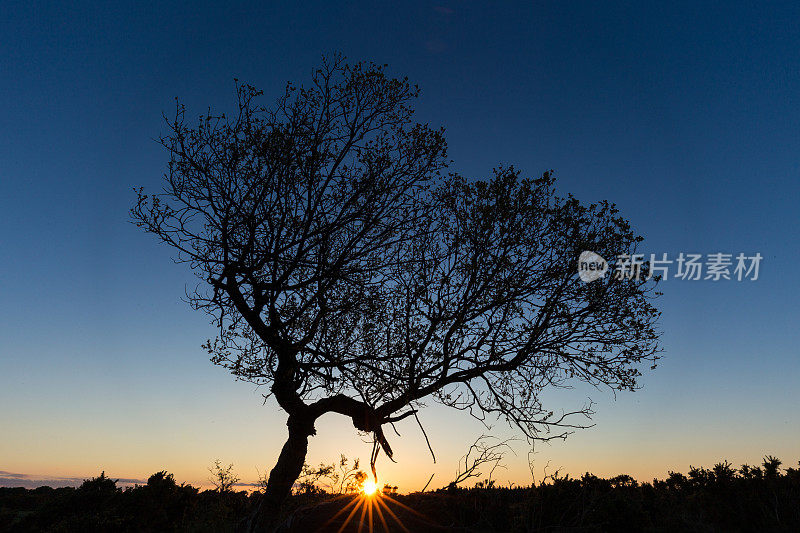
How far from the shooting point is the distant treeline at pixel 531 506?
1382 centimetres

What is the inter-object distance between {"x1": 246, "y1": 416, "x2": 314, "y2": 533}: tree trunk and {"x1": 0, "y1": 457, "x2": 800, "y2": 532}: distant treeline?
2.51ft

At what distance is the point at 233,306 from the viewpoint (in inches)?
558

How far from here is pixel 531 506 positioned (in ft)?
46.9

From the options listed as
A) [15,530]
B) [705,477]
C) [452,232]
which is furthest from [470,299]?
[15,530]

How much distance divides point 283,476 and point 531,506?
7618 millimetres

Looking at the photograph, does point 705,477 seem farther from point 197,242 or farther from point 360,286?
point 197,242

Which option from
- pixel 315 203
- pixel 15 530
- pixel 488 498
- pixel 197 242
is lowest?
pixel 15 530

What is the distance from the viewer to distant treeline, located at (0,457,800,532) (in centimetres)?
1382

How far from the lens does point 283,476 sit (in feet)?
49.3

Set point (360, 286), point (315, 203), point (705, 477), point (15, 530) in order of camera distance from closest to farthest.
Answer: point (315, 203) → point (360, 286) → point (15, 530) → point (705, 477)

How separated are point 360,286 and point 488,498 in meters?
8.28

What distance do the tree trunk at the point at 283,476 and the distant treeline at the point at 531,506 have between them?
2.51 feet

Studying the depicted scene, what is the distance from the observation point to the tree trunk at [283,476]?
14.4m

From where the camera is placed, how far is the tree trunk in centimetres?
1438
